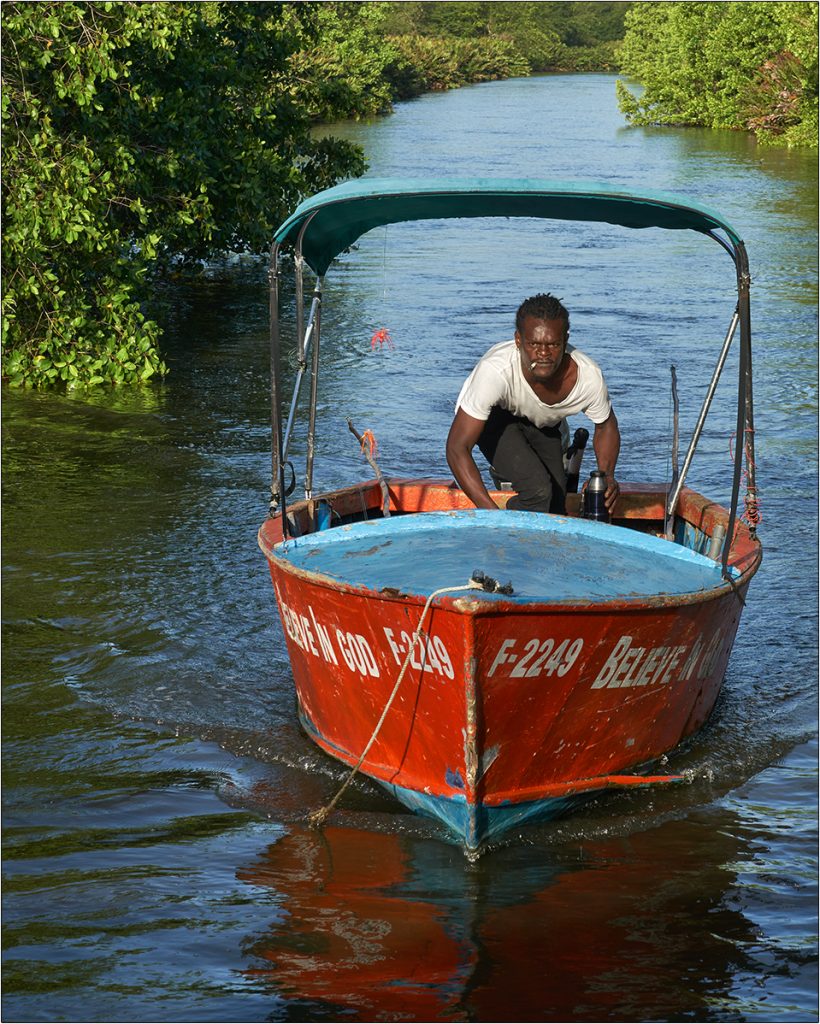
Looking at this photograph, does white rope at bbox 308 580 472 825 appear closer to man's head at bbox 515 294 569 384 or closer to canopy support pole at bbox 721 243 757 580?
canopy support pole at bbox 721 243 757 580

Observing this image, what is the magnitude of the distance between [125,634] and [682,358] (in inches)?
331

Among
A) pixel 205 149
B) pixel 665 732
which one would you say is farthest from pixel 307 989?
pixel 205 149

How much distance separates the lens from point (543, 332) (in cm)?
599

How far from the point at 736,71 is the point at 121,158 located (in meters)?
30.1

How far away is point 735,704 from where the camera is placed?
6.85m

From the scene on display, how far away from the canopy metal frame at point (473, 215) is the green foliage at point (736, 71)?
25.7 meters

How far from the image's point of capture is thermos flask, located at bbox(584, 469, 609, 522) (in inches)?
261

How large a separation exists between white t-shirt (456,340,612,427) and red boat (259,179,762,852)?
650mm

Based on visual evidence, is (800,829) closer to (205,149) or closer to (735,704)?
(735,704)

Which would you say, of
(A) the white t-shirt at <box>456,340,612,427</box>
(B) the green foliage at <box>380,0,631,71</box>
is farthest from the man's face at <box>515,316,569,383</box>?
(B) the green foliage at <box>380,0,631,71</box>

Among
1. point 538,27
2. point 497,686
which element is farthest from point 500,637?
point 538,27

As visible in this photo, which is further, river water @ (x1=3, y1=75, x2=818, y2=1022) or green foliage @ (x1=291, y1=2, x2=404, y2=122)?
green foliage @ (x1=291, y1=2, x2=404, y2=122)

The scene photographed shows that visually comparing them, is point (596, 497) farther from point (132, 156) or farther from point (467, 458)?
point (132, 156)

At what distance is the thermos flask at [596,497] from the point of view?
21.7ft
